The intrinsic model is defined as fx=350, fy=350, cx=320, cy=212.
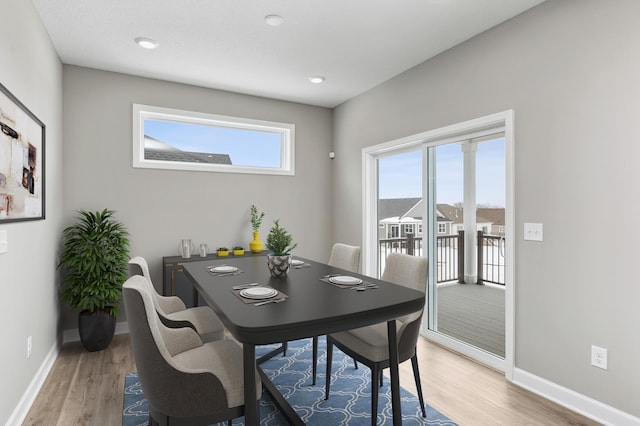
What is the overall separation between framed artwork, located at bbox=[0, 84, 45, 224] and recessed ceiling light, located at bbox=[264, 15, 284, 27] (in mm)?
1732

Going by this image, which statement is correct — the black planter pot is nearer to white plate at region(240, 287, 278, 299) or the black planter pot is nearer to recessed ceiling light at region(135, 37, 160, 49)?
white plate at region(240, 287, 278, 299)

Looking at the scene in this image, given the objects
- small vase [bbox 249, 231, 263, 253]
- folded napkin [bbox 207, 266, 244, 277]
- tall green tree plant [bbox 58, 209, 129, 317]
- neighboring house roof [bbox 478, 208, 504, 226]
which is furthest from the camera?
small vase [bbox 249, 231, 263, 253]

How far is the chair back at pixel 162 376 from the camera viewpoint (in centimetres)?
136

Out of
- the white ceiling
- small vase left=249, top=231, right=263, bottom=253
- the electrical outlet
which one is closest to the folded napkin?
small vase left=249, top=231, right=263, bottom=253

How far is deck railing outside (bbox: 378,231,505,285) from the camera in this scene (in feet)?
9.80

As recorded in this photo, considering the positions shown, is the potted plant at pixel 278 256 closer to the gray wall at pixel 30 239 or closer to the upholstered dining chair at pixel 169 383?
the upholstered dining chair at pixel 169 383

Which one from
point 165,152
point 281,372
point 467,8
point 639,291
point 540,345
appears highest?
point 467,8

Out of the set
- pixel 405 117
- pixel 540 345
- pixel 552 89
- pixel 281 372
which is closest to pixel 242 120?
pixel 405 117

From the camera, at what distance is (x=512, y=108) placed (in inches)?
106

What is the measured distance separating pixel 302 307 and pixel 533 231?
1925mm

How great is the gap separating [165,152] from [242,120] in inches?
39.7

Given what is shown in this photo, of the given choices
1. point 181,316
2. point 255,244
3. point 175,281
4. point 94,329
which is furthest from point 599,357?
point 94,329

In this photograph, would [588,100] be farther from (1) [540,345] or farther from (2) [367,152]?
(2) [367,152]

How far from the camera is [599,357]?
7.20 feet
